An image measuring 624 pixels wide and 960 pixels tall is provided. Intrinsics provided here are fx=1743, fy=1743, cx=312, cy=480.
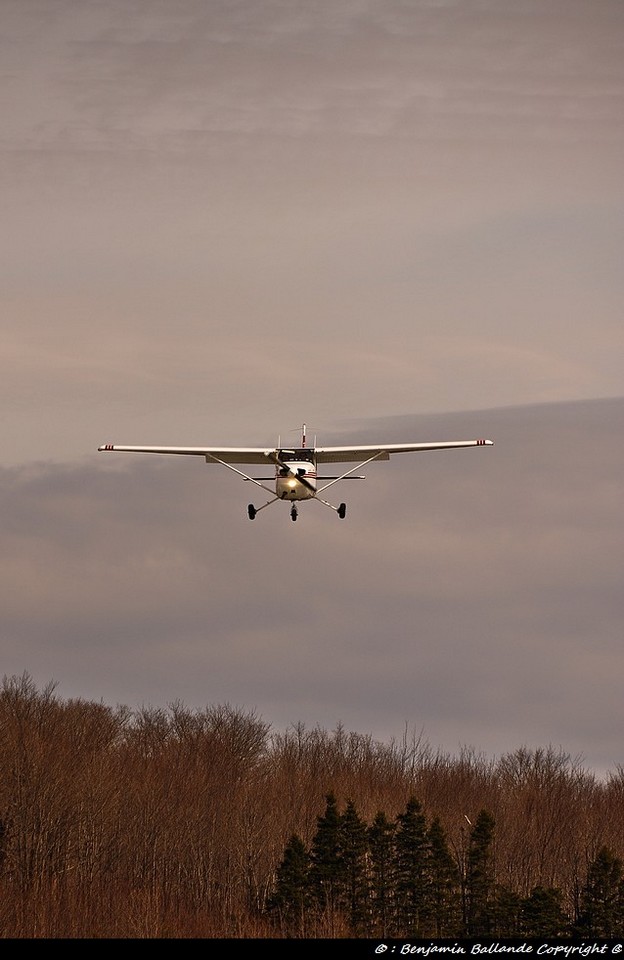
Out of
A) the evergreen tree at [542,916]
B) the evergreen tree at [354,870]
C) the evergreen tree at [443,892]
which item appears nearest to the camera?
the evergreen tree at [542,916]

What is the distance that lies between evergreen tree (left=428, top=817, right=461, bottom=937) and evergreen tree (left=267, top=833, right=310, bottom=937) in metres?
5.99

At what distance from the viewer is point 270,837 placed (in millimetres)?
98438

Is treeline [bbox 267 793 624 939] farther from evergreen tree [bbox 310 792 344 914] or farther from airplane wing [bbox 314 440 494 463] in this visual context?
airplane wing [bbox 314 440 494 463]

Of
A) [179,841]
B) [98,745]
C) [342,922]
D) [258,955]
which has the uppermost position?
[98,745]

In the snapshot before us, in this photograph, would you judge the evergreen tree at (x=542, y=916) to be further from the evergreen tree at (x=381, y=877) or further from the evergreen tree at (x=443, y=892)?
the evergreen tree at (x=381, y=877)

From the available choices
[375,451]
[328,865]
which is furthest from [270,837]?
[375,451]

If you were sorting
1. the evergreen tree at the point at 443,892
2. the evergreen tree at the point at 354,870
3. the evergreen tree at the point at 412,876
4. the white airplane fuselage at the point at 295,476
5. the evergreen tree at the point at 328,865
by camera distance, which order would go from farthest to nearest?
the evergreen tree at the point at 354,870 → the evergreen tree at the point at 328,865 → the evergreen tree at the point at 412,876 → the evergreen tree at the point at 443,892 → the white airplane fuselage at the point at 295,476

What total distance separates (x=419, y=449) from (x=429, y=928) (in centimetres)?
2481

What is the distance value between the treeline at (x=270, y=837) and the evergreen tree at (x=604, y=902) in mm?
85

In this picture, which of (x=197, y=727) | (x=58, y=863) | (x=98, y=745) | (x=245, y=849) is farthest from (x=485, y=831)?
(x=197, y=727)

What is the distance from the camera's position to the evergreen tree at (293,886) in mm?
82250

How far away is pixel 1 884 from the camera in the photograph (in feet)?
290

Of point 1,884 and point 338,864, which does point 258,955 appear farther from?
point 1,884

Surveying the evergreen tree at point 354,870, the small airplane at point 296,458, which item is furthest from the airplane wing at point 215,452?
the evergreen tree at point 354,870
